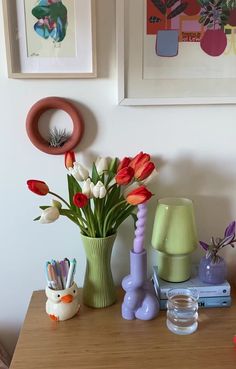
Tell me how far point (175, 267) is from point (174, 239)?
0.09 meters

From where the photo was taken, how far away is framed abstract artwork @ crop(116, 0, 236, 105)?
41.4 inches

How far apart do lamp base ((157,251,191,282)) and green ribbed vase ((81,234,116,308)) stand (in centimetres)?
16

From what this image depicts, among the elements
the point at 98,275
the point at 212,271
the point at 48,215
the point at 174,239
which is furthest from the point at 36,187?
the point at 212,271

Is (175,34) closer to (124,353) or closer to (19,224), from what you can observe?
(19,224)

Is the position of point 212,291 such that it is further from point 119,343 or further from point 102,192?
point 102,192

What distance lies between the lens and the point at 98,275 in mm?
1068

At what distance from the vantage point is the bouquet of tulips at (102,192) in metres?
0.98

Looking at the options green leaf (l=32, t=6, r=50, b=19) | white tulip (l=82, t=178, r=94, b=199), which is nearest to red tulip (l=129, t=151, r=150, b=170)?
white tulip (l=82, t=178, r=94, b=199)

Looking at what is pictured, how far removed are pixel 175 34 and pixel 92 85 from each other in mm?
269

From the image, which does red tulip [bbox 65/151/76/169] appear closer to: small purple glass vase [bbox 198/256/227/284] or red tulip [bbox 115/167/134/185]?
red tulip [bbox 115/167/134/185]

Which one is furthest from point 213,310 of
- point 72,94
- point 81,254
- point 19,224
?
point 72,94

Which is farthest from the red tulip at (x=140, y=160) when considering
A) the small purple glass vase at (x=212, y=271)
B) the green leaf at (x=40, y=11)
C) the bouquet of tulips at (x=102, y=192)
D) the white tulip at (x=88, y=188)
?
the green leaf at (x=40, y=11)

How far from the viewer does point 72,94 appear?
110 centimetres

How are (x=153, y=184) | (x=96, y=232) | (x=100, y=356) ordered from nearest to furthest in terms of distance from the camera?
(x=100, y=356)
(x=96, y=232)
(x=153, y=184)
